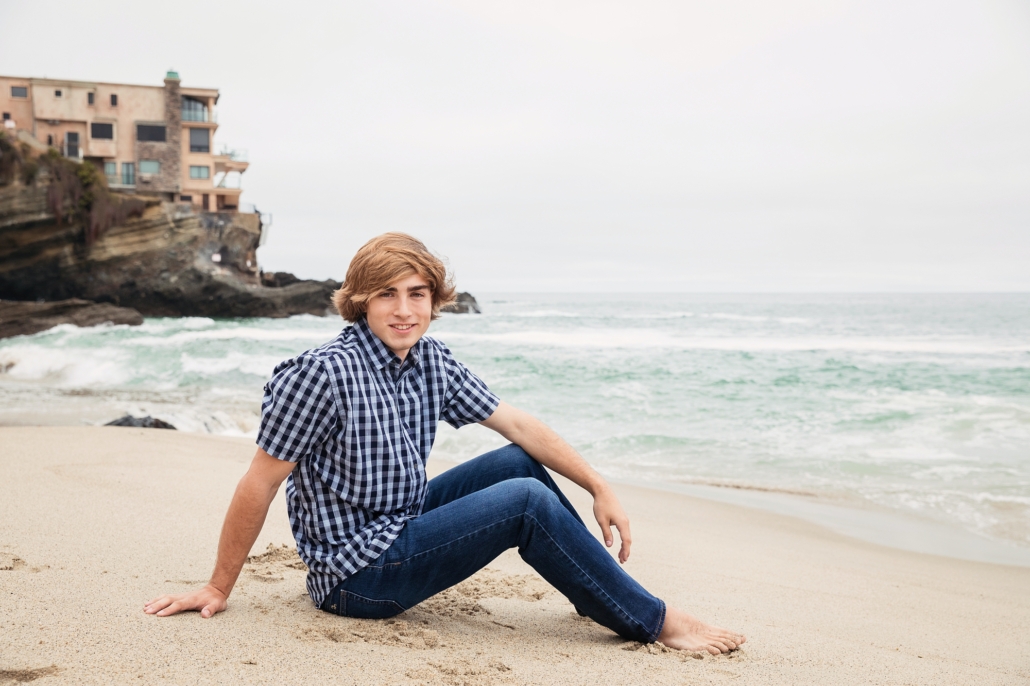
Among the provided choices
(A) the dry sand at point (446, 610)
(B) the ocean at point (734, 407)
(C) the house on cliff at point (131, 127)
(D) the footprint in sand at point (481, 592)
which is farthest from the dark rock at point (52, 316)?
(D) the footprint in sand at point (481, 592)

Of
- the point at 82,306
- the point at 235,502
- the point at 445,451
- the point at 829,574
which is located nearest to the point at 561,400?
the point at 445,451

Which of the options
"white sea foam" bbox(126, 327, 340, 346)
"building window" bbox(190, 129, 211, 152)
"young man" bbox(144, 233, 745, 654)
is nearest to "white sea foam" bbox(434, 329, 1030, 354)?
"white sea foam" bbox(126, 327, 340, 346)

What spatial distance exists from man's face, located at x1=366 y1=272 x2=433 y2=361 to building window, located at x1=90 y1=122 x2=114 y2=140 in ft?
138

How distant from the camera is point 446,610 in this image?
2.58 metres

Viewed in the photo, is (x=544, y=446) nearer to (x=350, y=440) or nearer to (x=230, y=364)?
(x=350, y=440)

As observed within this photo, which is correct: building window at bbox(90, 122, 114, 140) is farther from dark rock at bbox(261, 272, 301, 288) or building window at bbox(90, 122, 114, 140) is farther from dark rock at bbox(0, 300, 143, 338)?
dark rock at bbox(0, 300, 143, 338)

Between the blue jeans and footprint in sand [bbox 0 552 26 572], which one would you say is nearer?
the blue jeans

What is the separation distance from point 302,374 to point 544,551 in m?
0.87

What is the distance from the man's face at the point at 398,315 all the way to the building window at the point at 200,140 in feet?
137

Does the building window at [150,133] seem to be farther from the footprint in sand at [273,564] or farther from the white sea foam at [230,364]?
the footprint in sand at [273,564]

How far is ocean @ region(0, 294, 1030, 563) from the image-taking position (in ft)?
20.7

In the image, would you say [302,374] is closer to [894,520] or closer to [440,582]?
[440,582]

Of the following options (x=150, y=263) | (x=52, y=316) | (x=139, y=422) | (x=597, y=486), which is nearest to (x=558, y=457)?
(x=597, y=486)

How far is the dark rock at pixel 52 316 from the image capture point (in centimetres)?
2206
